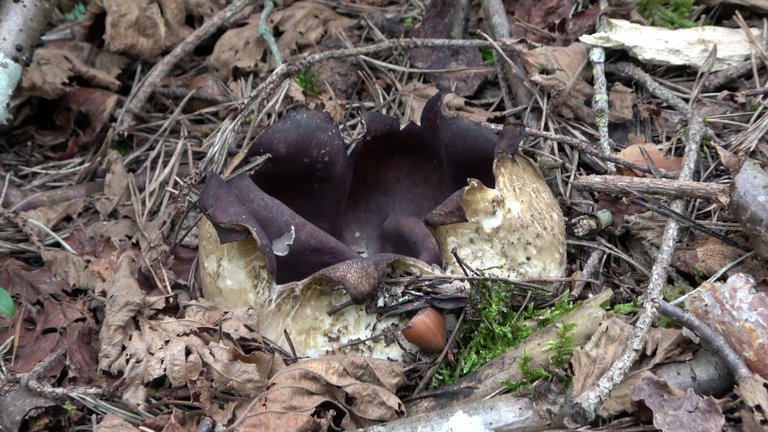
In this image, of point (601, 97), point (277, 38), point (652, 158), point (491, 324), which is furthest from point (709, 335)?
point (277, 38)

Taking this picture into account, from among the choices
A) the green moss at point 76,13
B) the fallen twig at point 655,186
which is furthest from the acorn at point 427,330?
the green moss at point 76,13

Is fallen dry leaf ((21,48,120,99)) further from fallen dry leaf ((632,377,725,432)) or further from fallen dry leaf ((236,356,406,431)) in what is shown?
fallen dry leaf ((632,377,725,432))

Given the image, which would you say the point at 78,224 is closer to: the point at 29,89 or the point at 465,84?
the point at 29,89

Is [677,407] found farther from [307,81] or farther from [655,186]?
[307,81]

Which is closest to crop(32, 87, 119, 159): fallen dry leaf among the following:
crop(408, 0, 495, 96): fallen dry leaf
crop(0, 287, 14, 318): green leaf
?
crop(0, 287, 14, 318): green leaf

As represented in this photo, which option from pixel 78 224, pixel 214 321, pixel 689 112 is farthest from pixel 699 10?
pixel 78 224

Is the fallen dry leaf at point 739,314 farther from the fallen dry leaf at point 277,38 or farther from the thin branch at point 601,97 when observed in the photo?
the fallen dry leaf at point 277,38
